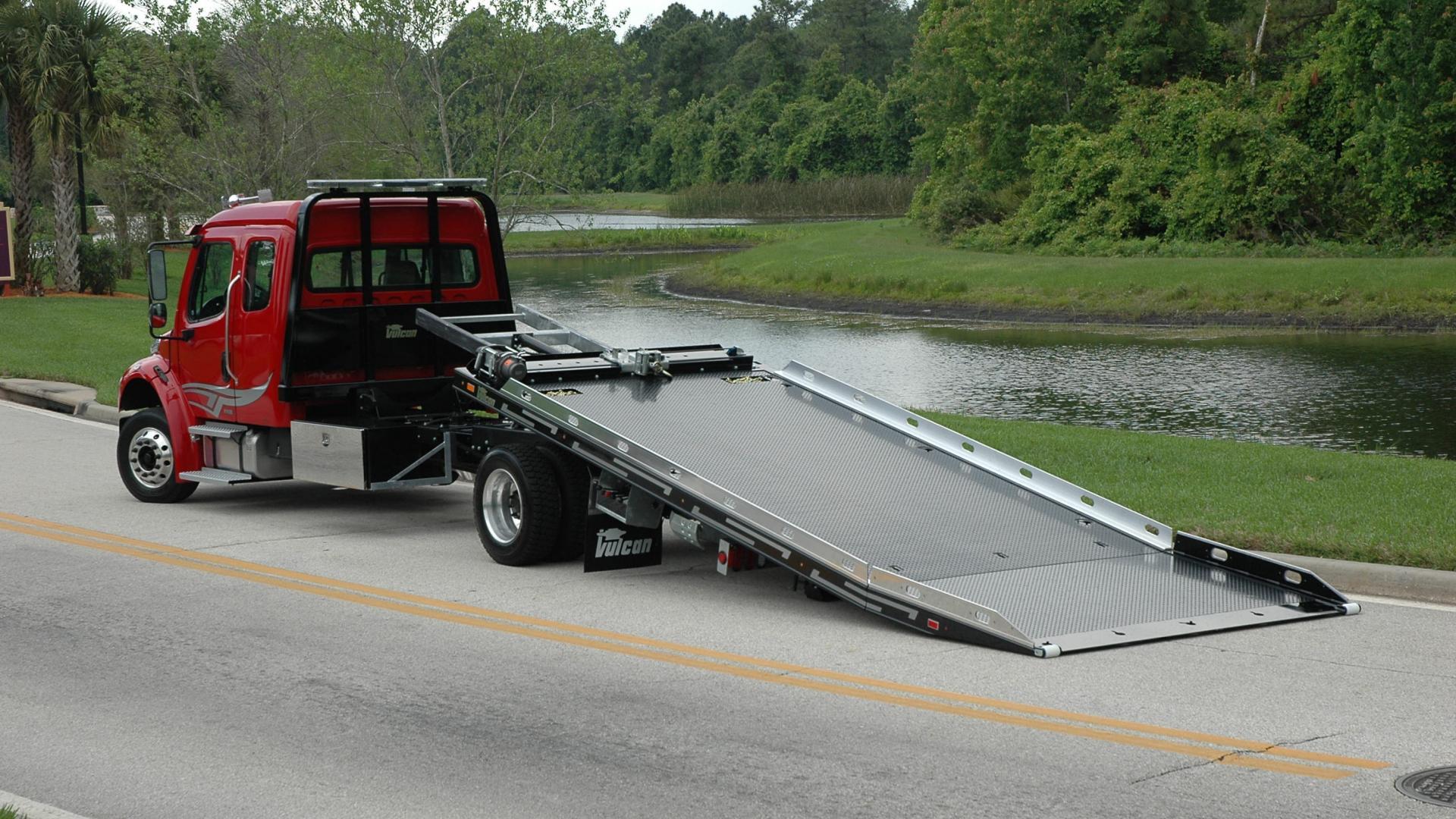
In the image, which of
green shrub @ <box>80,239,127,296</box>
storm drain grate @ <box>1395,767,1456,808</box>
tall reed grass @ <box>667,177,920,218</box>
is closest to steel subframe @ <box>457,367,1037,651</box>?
storm drain grate @ <box>1395,767,1456,808</box>

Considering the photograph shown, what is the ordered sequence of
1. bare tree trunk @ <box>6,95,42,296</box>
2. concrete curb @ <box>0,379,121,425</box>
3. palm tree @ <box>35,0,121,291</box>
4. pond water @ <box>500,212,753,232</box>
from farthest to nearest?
pond water @ <box>500,212,753,232</box>, bare tree trunk @ <box>6,95,42,296</box>, palm tree @ <box>35,0,121,291</box>, concrete curb @ <box>0,379,121,425</box>

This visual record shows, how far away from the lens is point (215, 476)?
1226cm

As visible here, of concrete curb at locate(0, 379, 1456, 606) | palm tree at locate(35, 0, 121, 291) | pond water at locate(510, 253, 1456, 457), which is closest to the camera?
concrete curb at locate(0, 379, 1456, 606)

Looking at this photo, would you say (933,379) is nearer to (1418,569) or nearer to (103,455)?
(103,455)

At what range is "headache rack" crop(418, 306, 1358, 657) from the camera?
815 centimetres

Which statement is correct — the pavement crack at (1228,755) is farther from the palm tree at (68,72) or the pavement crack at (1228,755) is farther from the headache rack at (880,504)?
the palm tree at (68,72)

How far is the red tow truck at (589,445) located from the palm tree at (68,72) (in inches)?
1065

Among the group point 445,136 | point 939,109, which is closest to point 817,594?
point 445,136

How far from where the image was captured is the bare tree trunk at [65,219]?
38625 mm

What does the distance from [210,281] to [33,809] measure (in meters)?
7.22

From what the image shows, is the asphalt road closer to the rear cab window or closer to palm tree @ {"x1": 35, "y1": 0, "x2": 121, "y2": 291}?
the rear cab window

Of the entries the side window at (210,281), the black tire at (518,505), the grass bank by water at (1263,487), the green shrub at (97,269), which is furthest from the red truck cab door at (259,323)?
the green shrub at (97,269)

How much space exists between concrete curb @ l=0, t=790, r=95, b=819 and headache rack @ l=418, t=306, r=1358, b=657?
3.90 m

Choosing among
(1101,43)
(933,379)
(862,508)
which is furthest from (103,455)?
(1101,43)
